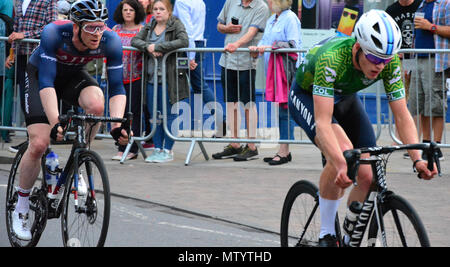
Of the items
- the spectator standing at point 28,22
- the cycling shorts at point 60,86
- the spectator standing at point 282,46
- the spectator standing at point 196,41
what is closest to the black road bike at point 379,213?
the cycling shorts at point 60,86

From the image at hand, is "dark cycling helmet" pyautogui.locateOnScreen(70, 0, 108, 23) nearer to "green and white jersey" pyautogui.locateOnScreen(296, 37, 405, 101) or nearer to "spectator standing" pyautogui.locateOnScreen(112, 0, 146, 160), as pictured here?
"green and white jersey" pyautogui.locateOnScreen(296, 37, 405, 101)

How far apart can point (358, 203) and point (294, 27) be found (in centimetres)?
585

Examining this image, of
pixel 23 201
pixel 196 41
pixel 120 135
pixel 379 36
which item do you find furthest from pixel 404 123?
pixel 196 41

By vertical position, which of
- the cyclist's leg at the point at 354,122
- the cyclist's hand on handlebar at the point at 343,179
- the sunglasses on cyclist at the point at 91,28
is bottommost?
the cyclist's hand on handlebar at the point at 343,179

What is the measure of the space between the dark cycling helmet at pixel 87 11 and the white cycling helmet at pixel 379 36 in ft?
6.59

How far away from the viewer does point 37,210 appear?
625 cm

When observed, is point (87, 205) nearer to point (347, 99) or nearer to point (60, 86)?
point (60, 86)

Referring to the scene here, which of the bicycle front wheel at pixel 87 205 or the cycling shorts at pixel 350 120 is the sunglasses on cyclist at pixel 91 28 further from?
the cycling shorts at pixel 350 120

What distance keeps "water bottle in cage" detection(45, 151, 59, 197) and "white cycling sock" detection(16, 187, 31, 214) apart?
0.99ft

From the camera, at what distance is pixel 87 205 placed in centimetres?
557

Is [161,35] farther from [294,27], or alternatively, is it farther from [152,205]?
[152,205]

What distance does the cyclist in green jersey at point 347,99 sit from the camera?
15.8 ft

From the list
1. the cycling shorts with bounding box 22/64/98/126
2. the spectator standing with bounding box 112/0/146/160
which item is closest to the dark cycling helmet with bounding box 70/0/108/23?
the cycling shorts with bounding box 22/64/98/126
